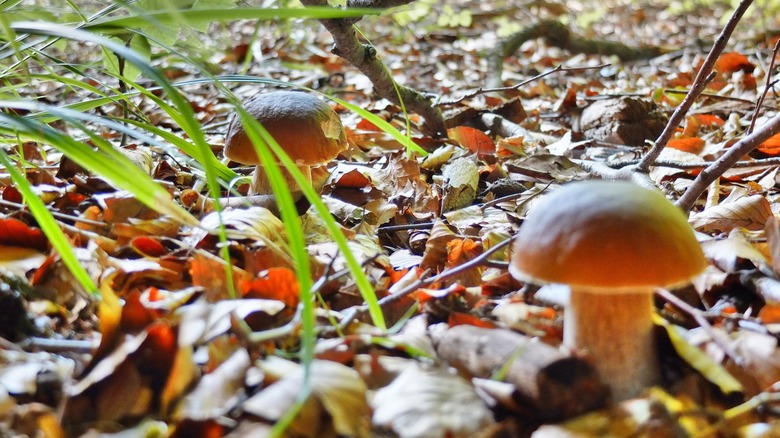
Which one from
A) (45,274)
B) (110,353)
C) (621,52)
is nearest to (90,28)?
(45,274)

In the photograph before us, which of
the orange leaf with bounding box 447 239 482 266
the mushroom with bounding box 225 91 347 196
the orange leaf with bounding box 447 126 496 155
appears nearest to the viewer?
the orange leaf with bounding box 447 239 482 266

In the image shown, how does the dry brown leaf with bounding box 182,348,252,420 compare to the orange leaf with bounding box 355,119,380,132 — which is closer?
the dry brown leaf with bounding box 182,348,252,420

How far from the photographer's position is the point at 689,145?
3.15 m

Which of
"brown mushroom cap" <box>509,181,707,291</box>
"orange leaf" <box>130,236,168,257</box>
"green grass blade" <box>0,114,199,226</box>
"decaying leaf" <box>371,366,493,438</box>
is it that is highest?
"green grass blade" <box>0,114,199,226</box>

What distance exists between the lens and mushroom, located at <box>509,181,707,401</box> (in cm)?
117

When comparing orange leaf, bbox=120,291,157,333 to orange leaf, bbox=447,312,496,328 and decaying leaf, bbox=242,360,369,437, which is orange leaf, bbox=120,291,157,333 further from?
orange leaf, bbox=447,312,496,328

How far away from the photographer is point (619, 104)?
355cm

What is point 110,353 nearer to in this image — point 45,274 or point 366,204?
point 45,274

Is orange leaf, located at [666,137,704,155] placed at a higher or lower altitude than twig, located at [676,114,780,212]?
lower

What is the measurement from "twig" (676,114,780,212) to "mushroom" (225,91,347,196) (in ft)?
4.16

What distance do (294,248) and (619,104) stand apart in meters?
2.86

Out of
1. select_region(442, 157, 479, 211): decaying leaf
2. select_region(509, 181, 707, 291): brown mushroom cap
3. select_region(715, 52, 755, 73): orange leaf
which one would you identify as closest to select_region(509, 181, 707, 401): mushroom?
select_region(509, 181, 707, 291): brown mushroom cap

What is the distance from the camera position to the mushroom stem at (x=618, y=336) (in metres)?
1.29

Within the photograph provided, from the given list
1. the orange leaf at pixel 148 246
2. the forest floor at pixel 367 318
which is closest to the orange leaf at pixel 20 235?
the forest floor at pixel 367 318
